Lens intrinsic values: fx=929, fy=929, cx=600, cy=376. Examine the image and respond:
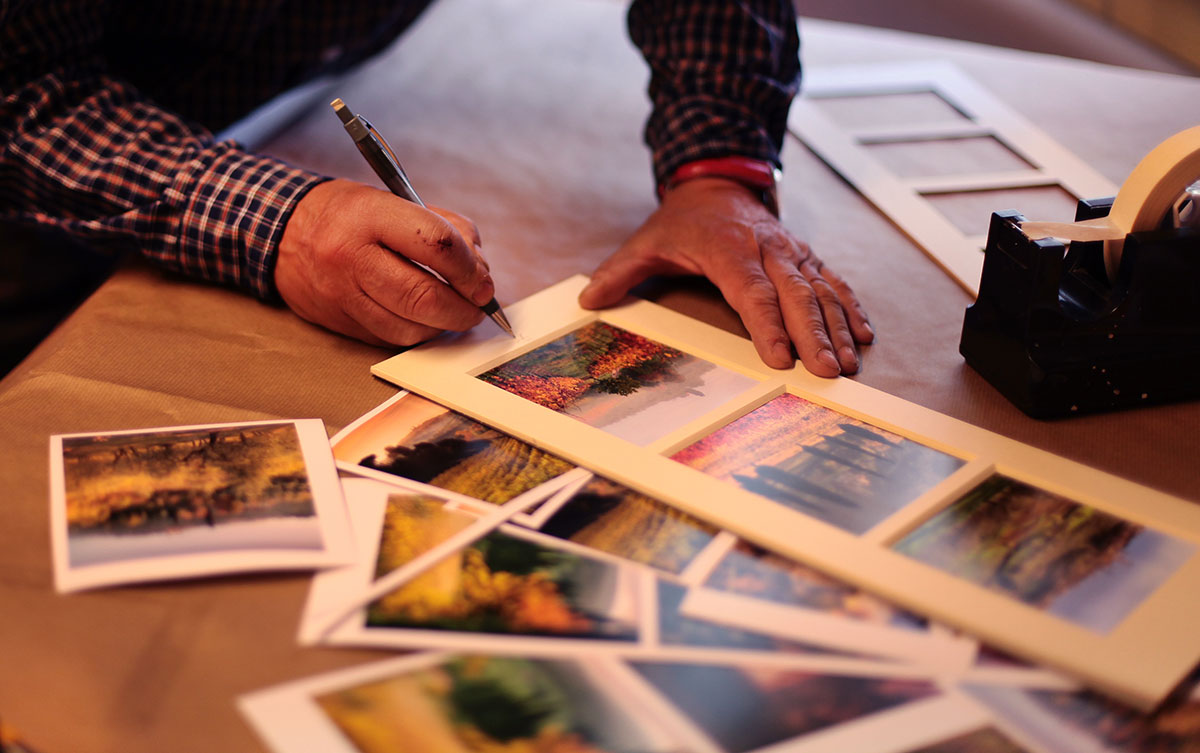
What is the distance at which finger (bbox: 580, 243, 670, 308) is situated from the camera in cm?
90

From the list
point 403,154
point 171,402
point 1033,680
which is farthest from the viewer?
point 403,154

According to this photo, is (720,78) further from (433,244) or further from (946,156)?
(433,244)

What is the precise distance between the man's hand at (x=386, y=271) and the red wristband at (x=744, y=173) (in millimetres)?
318

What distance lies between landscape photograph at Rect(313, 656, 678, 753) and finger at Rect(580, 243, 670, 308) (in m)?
0.45

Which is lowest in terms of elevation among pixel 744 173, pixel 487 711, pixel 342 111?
pixel 487 711

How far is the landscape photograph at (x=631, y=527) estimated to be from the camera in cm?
59

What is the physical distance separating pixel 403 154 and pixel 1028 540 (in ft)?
3.13

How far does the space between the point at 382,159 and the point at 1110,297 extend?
61cm

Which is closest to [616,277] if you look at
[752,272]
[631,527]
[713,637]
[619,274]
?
[619,274]

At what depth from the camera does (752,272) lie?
0.89m

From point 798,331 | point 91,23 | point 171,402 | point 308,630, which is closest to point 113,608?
point 308,630

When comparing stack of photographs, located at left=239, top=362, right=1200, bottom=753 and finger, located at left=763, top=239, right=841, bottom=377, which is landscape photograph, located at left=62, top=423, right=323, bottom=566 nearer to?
stack of photographs, located at left=239, top=362, right=1200, bottom=753

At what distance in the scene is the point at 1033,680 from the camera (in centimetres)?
50

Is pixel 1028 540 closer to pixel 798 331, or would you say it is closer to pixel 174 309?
Result: pixel 798 331
